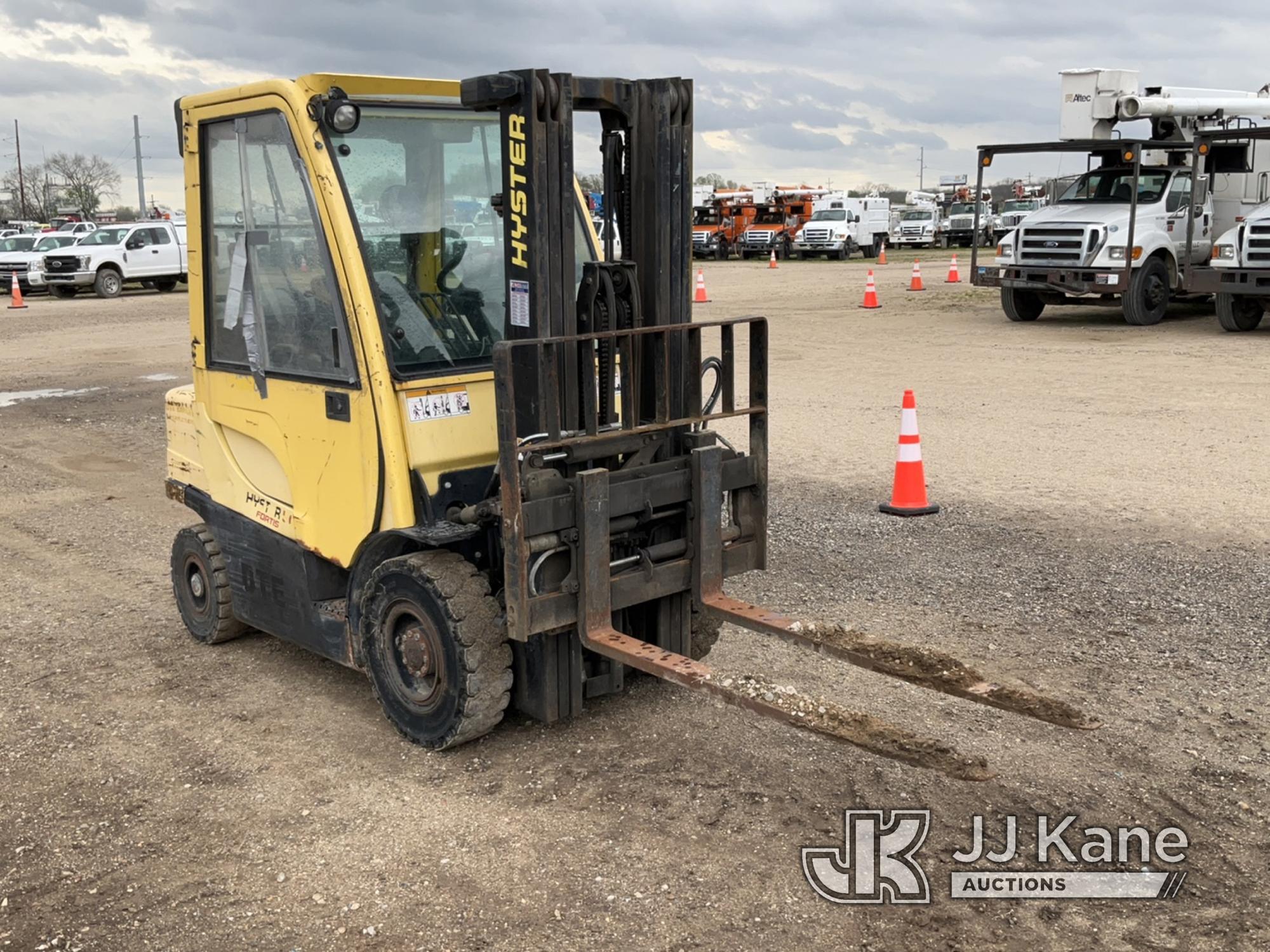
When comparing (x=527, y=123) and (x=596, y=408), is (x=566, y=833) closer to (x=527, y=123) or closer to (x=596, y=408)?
(x=596, y=408)

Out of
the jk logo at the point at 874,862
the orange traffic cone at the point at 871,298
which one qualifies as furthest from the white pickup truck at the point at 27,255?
the jk logo at the point at 874,862

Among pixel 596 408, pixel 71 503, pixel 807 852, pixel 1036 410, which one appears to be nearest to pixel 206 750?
pixel 596 408

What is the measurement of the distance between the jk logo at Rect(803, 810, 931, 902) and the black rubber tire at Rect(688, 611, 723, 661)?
45.1 inches

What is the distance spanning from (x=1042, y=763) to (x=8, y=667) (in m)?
4.65

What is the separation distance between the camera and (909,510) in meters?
8.34

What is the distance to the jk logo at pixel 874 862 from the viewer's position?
149 inches

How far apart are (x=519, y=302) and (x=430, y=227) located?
2.02 feet

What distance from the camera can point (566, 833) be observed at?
13.6 ft

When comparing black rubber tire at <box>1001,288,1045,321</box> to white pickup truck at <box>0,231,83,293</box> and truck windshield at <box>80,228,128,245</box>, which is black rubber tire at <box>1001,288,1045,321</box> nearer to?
truck windshield at <box>80,228,128,245</box>

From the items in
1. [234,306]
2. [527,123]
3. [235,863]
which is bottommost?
[235,863]

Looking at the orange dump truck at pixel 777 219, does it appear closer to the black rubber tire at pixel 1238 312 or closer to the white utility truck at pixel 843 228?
the white utility truck at pixel 843 228

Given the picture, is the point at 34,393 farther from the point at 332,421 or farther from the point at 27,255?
the point at 27,255

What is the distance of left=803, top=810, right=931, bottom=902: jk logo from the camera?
3791 mm

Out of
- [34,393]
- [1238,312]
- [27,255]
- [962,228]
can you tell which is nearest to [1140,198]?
[1238,312]
